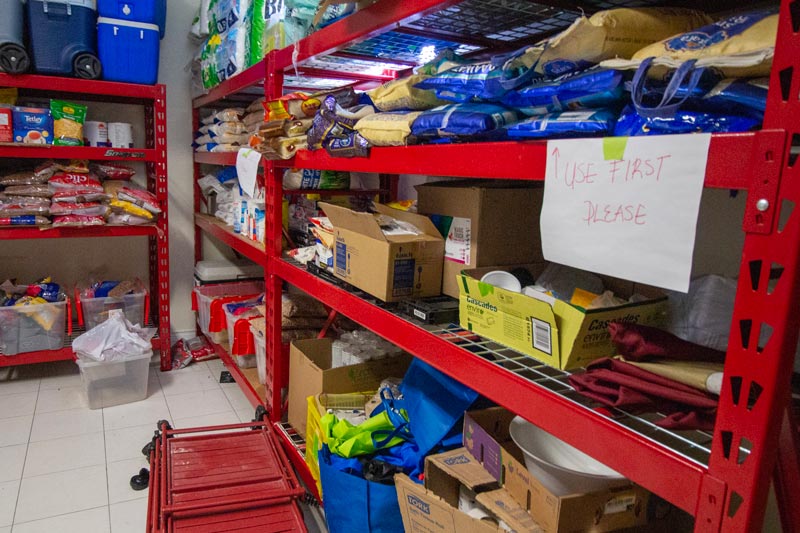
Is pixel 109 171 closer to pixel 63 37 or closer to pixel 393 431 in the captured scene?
pixel 63 37

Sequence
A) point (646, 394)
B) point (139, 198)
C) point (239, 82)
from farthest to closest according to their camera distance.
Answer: point (139, 198), point (239, 82), point (646, 394)

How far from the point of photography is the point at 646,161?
0.78 m

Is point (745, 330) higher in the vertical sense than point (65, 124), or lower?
lower

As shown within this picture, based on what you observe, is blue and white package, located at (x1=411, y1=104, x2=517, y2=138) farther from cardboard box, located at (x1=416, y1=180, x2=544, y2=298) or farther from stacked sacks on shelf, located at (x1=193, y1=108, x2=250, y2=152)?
stacked sacks on shelf, located at (x1=193, y1=108, x2=250, y2=152)

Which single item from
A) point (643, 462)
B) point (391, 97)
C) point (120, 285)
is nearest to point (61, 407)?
point (120, 285)

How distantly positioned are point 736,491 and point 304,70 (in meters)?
2.14

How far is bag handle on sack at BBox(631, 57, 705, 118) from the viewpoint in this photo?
0.78 metres

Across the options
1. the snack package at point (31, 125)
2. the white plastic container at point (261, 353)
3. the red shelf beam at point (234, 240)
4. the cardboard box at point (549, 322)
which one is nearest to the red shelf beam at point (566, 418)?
the cardboard box at point (549, 322)

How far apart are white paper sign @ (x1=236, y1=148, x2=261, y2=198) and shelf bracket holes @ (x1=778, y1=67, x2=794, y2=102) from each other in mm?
1958

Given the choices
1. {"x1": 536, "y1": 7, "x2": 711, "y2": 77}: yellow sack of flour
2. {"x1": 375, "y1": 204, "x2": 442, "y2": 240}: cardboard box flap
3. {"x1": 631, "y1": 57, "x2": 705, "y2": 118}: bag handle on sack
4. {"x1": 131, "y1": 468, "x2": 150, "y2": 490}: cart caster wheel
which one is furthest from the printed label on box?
{"x1": 131, "y1": 468, "x2": 150, "y2": 490}: cart caster wheel

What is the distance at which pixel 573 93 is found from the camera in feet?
3.20

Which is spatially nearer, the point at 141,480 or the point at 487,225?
the point at 487,225

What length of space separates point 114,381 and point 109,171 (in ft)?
4.23

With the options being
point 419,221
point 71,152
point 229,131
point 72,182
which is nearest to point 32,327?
point 72,182
